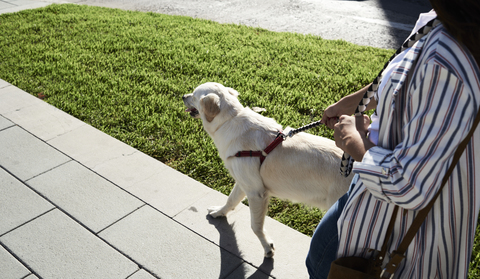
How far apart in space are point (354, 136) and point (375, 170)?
0.26 metres

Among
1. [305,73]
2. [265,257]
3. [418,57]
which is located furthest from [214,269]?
[305,73]

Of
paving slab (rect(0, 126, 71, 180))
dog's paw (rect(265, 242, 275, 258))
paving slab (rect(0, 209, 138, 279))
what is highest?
dog's paw (rect(265, 242, 275, 258))

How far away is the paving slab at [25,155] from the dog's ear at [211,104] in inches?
94.4

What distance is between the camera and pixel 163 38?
28.6ft

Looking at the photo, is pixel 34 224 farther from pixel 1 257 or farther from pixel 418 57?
pixel 418 57

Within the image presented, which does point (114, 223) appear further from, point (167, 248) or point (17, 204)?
point (17, 204)

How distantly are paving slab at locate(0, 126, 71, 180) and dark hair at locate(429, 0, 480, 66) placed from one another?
4.44m

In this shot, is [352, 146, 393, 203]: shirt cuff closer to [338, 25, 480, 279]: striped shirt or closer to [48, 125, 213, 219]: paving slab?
[338, 25, 480, 279]: striped shirt

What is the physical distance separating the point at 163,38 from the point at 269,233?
21.0 feet

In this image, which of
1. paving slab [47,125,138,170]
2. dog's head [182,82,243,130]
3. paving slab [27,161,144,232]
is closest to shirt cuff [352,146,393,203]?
dog's head [182,82,243,130]

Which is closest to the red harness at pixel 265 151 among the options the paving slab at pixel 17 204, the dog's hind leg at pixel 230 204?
the dog's hind leg at pixel 230 204

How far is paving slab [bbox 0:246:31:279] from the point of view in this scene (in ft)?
10.1

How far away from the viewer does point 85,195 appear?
13.3 feet

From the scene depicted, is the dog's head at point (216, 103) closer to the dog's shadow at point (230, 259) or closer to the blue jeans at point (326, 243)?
the dog's shadow at point (230, 259)
